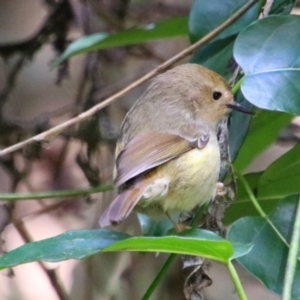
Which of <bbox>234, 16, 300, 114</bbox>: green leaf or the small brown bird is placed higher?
<bbox>234, 16, 300, 114</bbox>: green leaf

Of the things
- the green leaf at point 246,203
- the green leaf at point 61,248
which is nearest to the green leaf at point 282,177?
the green leaf at point 246,203

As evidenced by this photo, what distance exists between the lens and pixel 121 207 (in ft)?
5.45

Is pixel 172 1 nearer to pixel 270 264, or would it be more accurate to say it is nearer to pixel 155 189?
pixel 155 189

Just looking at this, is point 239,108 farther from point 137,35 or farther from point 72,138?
point 72,138

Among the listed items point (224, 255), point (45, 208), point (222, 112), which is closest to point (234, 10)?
point (222, 112)

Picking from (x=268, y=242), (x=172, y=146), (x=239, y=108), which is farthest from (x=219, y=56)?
(x=268, y=242)

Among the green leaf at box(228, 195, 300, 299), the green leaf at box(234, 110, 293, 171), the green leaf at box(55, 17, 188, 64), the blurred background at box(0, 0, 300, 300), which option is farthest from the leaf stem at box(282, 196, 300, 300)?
the blurred background at box(0, 0, 300, 300)

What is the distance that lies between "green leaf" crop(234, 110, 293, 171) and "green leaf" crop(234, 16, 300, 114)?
1.58 feet

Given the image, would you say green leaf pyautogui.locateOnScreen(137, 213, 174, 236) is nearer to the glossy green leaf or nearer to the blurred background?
the glossy green leaf

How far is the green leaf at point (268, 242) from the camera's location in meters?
1.60

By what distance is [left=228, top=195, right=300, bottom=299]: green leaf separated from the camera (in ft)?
5.25

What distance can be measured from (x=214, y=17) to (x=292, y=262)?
859 mm

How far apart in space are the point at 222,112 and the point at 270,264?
2.02 ft

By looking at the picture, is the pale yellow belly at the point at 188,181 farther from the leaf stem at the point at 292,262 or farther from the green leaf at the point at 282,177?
the leaf stem at the point at 292,262
